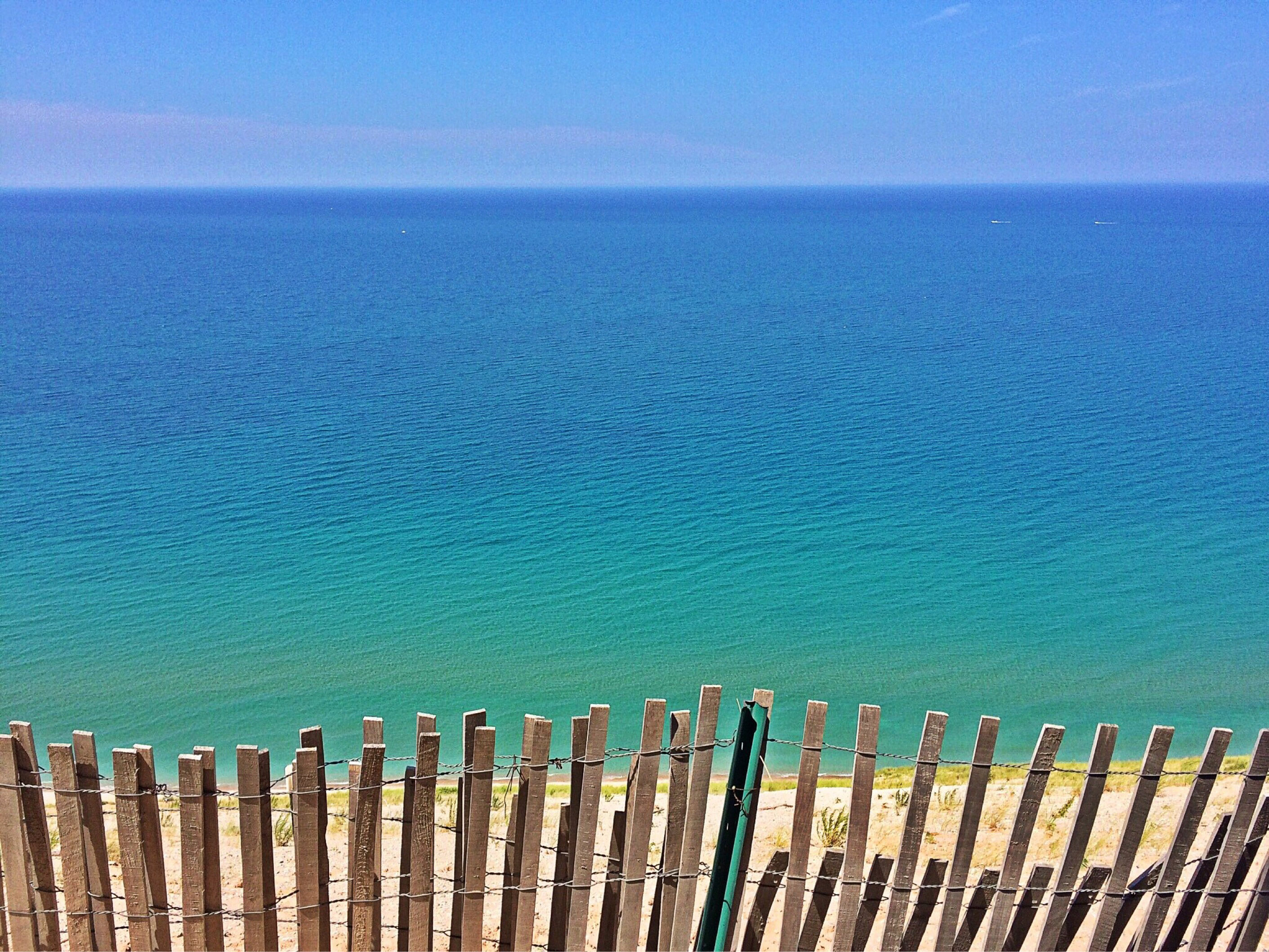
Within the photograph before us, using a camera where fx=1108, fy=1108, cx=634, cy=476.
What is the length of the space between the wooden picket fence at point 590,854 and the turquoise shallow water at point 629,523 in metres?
6.74

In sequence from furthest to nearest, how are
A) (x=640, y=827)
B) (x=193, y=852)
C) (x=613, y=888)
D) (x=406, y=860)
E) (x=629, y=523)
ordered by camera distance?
(x=629, y=523)
(x=406, y=860)
(x=613, y=888)
(x=640, y=827)
(x=193, y=852)

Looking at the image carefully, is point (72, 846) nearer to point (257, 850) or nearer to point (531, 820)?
point (257, 850)

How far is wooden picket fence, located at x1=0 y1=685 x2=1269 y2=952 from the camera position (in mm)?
3955

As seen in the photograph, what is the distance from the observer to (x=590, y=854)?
4.13 meters

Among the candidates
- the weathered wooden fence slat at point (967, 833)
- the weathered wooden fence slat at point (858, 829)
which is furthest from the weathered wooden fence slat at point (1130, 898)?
the weathered wooden fence slat at point (858, 829)

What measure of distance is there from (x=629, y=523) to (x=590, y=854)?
1523 centimetres

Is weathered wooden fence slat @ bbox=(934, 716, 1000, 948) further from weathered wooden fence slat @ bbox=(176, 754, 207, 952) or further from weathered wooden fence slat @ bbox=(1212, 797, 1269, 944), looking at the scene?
weathered wooden fence slat @ bbox=(176, 754, 207, 952)

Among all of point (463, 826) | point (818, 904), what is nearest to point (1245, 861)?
point (818, 904)

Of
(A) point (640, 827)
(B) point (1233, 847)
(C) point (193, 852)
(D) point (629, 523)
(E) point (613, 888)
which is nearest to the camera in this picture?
(C) point (193, 852)

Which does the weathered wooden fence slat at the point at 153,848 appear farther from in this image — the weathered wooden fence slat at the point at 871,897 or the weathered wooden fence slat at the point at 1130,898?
the weathered wooden fence slat at the point at 1130,898

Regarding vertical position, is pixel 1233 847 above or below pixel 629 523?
above

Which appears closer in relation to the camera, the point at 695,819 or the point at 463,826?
the point at 695,819

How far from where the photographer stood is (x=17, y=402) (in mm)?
29359

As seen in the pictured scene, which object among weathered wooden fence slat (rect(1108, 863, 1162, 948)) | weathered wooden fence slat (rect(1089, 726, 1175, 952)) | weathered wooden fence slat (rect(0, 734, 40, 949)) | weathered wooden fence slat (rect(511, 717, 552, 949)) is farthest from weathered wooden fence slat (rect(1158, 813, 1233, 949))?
weathered wooden fence slat (rect(0, 734, 40, 949))
